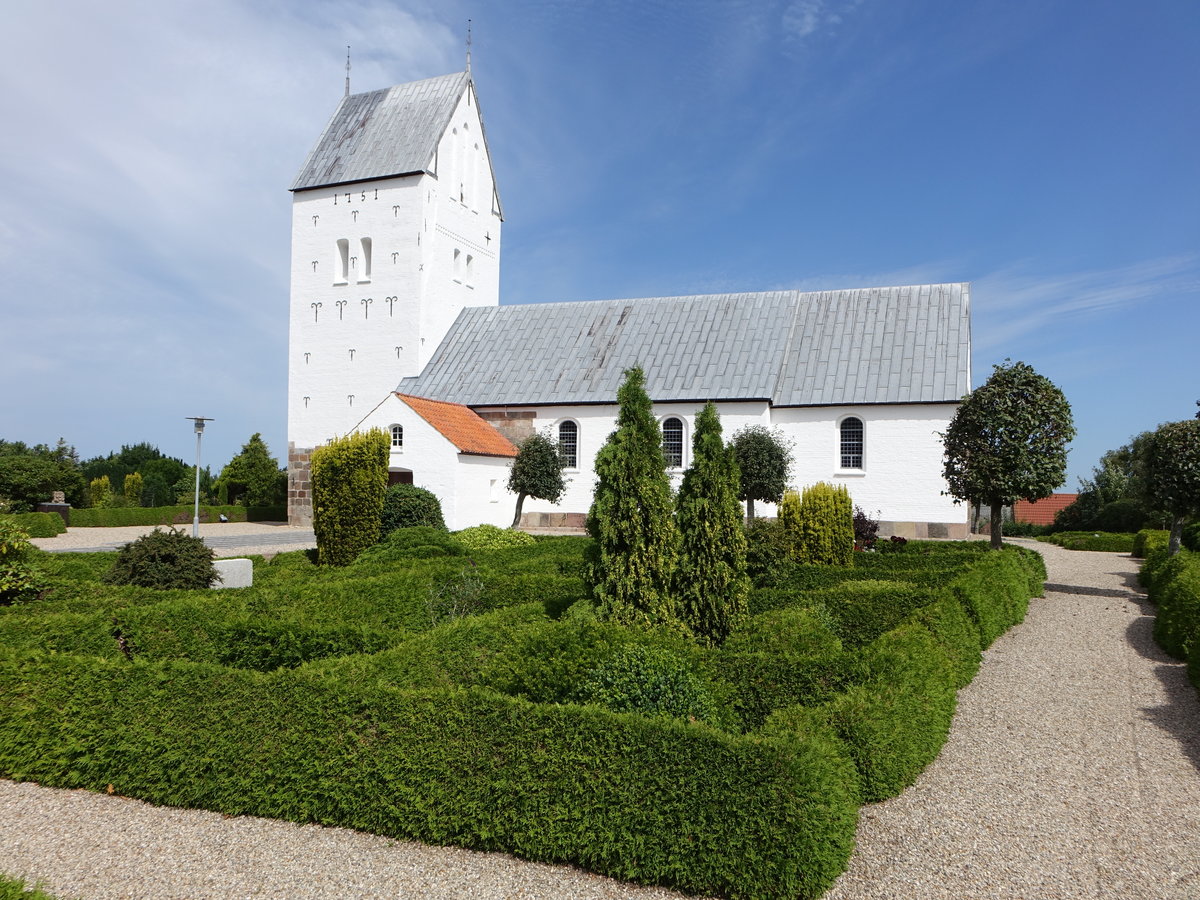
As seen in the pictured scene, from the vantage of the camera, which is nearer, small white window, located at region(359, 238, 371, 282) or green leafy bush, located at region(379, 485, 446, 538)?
green leafy bush, located at region(379, 485, 446, 538)

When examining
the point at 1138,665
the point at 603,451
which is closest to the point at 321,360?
the point at 603,451

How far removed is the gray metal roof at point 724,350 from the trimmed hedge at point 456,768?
19.0 metres

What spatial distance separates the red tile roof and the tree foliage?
12796mm

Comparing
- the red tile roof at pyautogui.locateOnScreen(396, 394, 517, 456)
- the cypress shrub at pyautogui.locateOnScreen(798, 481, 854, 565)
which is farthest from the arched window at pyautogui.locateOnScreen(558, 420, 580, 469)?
the cypress shrub at pyautogui.locateOnScreen(798, 481, 854, 565)

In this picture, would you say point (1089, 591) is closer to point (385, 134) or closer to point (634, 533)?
point (634, 533)

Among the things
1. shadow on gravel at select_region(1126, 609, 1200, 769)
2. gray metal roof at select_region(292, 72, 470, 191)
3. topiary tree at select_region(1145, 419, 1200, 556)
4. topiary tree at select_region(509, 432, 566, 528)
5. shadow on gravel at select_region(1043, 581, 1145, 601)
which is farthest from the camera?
gray metal roof at select_region(292, 72, 470, 191)

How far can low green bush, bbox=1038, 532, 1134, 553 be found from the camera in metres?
24.8

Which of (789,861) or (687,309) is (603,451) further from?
(687,309)

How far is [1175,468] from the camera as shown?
43.4 ft

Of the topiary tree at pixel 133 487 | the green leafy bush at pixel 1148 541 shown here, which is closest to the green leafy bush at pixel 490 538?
the green leafy bush at pixel 1148 541

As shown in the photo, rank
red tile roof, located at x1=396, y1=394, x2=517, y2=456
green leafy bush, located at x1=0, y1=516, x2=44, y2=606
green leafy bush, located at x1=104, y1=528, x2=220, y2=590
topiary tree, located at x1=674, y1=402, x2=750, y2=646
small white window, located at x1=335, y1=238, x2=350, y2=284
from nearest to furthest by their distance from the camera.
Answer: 1. topiary tree, located at x1=674, y1=402, x2=750, y2=646
2. green leafy bush, located at x1=0, y1=516, x2=44, y2=606
3. green leafy bush, located at x1=104, y1=528, x2=220, y2=590
4. red tile roof, located at x1=396, y1=394, x2=517, y2=456
5. small white window, located at x1=335, y1=238, x2=350, y2=284

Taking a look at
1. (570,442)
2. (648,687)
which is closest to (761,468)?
(570,442)

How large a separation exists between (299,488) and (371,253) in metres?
7.69

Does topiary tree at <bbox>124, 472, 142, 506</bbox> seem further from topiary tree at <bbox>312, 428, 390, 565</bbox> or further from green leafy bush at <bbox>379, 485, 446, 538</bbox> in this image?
topiary tree at <bbox>312, 428, 390, 565</bbox>
